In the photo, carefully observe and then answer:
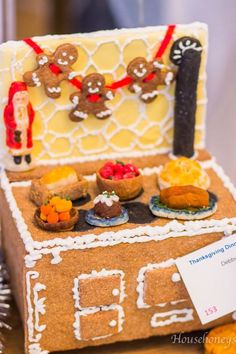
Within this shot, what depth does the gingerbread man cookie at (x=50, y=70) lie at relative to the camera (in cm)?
134

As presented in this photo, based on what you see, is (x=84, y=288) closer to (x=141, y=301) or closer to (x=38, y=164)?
(x=141, y=301)

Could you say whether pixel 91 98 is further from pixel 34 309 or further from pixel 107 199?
pixel 34 309

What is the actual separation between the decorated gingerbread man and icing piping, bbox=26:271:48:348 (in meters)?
0.38

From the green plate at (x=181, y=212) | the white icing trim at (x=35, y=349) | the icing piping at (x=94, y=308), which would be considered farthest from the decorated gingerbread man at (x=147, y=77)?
the white icing trim at (x=35, y=349)

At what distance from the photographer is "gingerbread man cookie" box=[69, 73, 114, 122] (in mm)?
1379

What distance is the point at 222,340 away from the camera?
1.30 meters

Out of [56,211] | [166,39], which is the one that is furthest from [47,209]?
[166,39]

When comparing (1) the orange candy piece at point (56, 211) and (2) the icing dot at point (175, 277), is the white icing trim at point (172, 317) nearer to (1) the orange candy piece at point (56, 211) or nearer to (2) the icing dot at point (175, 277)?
(2) the icing dot at point (175, 277)

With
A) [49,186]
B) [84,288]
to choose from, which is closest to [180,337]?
[84,288]

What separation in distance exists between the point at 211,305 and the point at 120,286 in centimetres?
14

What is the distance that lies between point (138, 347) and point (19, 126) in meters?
0.40

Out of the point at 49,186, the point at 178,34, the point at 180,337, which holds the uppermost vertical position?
the point at 178,34

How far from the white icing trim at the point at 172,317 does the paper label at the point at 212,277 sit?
4 centimetres

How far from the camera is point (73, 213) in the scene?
1.26m
